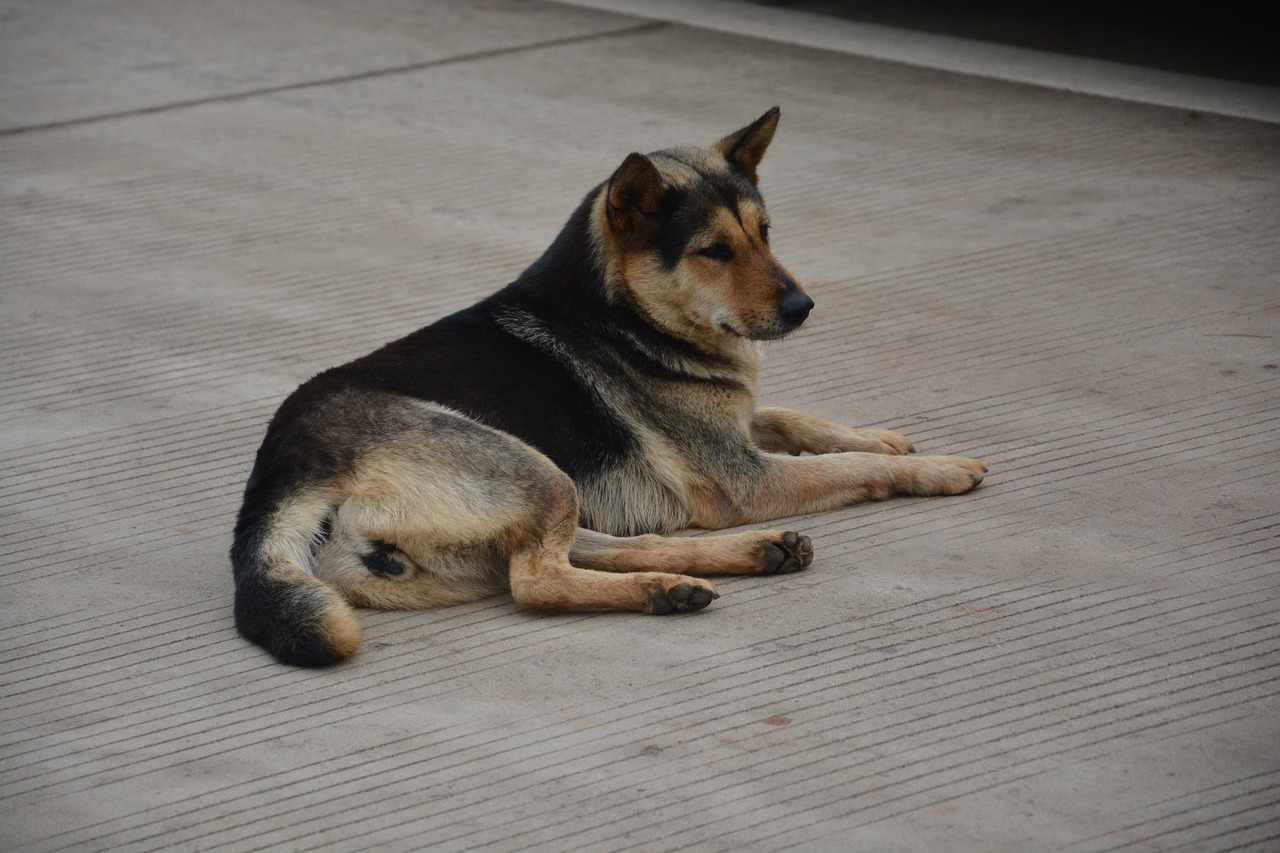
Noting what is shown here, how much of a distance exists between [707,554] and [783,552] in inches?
9.0

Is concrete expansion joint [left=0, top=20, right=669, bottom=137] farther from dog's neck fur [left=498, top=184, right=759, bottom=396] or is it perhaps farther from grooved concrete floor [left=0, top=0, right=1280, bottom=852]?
dog's neck fur [left=498, top=184, right=759, bottom=396]

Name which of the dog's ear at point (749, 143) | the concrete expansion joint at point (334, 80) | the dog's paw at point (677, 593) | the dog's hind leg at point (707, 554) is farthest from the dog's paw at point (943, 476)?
the concrete expansion joint at point (334, 80)

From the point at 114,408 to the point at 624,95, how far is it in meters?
4.92

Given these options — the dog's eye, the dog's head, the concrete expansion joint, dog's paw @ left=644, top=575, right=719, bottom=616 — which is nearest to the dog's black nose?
the dog's head

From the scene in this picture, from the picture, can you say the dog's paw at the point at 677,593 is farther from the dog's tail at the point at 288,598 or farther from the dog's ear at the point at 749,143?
the dog's ear at the point at 749,143

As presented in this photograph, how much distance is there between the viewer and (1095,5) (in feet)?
39.9

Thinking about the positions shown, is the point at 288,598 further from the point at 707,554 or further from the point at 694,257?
the point at 694,257

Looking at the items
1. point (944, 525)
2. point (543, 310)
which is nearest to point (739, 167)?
point (543, 310)

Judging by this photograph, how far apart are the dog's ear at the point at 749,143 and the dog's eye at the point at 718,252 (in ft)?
1.47

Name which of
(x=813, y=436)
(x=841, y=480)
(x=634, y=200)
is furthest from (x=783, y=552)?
(x=634, y=200)

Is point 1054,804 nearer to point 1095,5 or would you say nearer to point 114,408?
point 114,408

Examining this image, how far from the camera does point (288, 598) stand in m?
4.08

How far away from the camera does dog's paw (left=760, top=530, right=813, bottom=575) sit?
4.59 m

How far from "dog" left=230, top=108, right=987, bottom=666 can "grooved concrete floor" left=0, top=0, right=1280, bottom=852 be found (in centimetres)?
14
